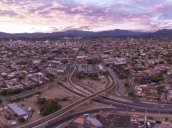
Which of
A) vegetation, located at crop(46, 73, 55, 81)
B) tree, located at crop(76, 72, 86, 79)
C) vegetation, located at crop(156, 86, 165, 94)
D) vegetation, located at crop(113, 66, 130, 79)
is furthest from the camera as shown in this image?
vegetation, located at crop(113, 66, 130, 79)

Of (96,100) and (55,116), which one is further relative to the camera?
(96,100)

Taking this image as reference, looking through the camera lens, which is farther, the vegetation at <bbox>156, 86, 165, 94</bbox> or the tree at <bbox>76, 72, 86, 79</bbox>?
the tree at <bbox>76, 72, 86, 79</bbox>

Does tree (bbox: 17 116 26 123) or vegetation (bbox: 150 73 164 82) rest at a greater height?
vegetation (bbox: 150 73 164 82)

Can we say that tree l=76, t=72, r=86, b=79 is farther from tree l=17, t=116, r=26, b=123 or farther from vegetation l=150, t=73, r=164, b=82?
tree l=17, t=116, r=26, b=123

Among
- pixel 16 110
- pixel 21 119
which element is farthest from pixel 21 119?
pixel 16 110

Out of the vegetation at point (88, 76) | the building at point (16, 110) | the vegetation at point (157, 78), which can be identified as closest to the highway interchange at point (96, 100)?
the building at point (16, 110)

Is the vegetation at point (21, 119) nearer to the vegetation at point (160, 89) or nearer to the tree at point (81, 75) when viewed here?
the vegetation at point (160, 89)

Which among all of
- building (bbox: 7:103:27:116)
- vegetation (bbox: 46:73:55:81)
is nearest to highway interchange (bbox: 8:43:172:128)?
vegetation (bbox: 46:73:55:81)

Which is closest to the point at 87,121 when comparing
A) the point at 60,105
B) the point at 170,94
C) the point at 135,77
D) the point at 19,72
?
the point at 60,105

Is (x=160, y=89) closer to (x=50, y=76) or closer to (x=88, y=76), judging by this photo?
(x=88, y=76)

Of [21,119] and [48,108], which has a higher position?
[48,108]

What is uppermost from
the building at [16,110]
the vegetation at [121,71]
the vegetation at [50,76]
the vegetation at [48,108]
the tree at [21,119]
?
the vegetation at [121,71]
